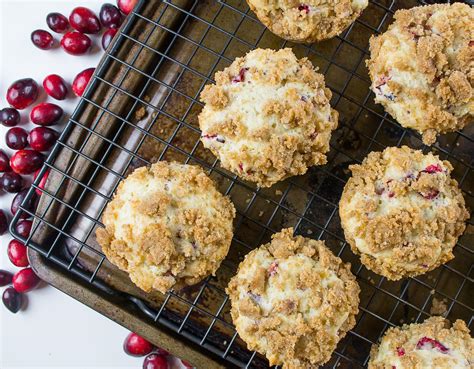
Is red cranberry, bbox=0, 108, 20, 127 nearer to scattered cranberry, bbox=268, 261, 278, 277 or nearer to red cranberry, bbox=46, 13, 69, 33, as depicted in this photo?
red cranberry, bbox=46, 13, 69, 33

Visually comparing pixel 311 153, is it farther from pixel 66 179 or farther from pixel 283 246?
pixel 66 179

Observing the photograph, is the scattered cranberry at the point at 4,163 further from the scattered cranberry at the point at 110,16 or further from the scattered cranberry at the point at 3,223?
the scattered cranberry at the point at 110,16

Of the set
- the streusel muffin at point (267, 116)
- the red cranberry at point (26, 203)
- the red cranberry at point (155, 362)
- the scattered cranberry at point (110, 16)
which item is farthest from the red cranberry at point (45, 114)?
the red cranberry at point (155, 362)

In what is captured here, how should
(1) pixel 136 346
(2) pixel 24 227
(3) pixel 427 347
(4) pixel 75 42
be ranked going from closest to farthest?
1. (3) pixel 427 347
2. (2) pixel 24 227
3. (1) pixel 136 346
4. (4) pixel 75 42

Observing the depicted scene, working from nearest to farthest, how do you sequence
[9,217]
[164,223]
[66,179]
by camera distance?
Answer: [164,223]
[66,179]
[9,217]

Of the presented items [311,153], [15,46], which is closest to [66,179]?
[15,46]

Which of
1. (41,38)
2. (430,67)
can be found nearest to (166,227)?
(430,67)

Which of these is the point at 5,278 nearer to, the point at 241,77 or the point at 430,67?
the point at 241,77
